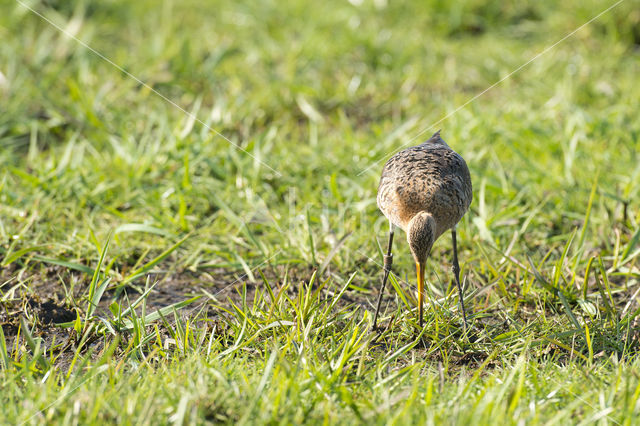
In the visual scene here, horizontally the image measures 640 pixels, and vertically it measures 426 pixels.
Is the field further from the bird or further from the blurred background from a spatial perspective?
the bird

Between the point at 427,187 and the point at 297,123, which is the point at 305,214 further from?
the point at 297,123

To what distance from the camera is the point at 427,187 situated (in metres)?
3.03

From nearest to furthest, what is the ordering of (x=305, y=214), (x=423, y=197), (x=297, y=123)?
(x=423, y=197)
(x=305, y=214)
(x=297, y=123)

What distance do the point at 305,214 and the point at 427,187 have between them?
37.6 inches

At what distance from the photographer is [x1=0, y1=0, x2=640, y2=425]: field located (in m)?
2.58

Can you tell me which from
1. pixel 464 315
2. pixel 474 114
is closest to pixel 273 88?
pixel 474 114

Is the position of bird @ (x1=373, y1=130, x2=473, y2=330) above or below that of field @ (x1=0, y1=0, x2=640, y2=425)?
above

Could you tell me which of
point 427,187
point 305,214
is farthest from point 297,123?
point 427,187

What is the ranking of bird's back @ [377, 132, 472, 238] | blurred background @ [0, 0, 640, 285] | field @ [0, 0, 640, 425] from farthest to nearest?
1. blurred background @ [0, 0, 640, 285]
2. bird's back @ [377, 132, 472, 238]
3. field @ [0, 0, 640, 425]

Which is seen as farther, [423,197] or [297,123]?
[297,123]

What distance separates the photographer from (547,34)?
6453 mm

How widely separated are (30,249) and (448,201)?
1.98 metres

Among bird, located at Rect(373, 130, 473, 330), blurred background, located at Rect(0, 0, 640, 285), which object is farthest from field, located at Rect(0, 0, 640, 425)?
bird, located at Rect(373, 130, 473, 330)

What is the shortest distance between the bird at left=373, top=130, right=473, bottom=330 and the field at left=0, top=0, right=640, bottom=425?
0.31 m
